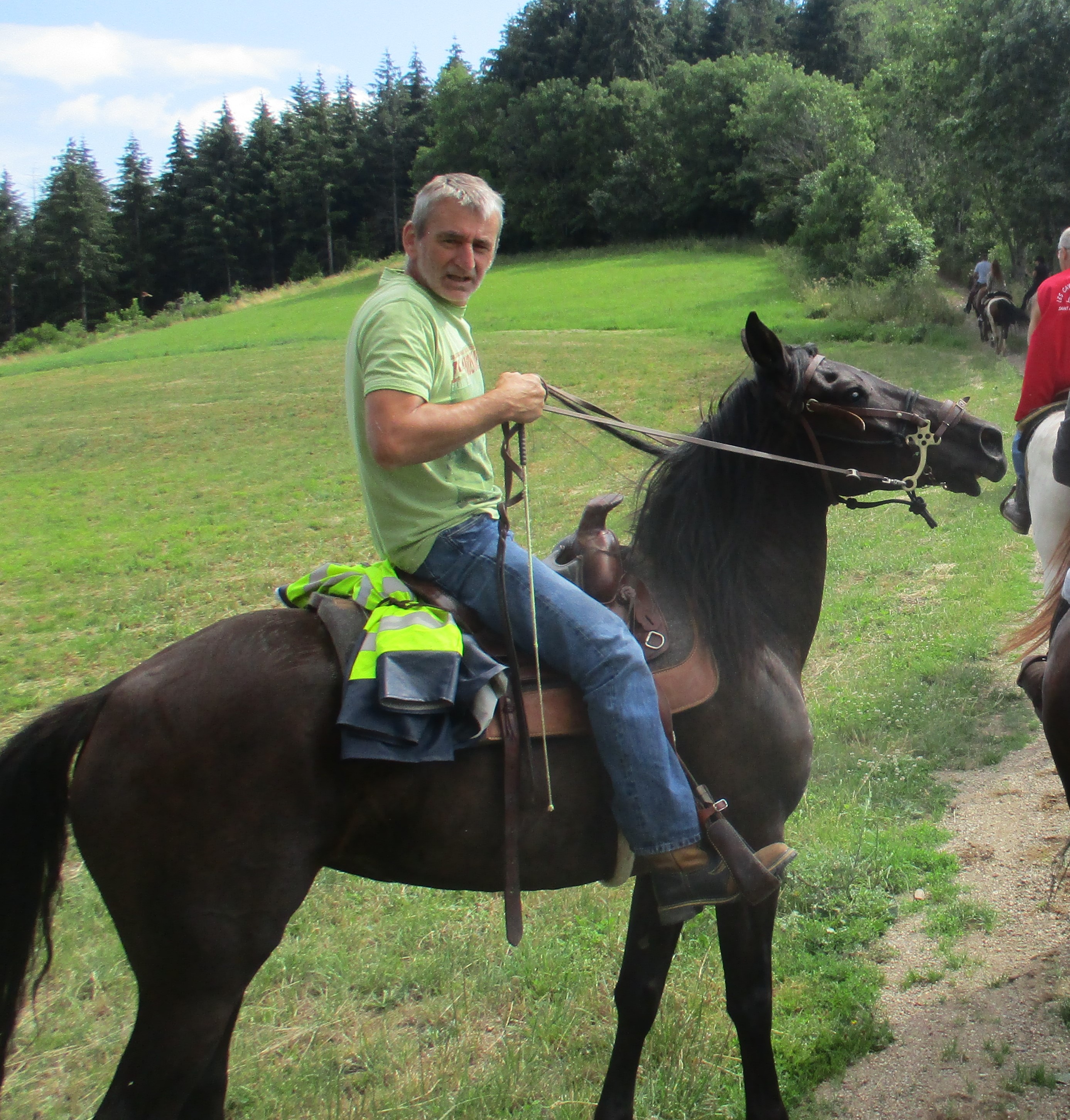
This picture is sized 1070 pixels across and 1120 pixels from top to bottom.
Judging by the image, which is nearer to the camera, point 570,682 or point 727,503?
point 570,682

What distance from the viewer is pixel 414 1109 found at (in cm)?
329

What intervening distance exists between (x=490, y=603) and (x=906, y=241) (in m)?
32.5

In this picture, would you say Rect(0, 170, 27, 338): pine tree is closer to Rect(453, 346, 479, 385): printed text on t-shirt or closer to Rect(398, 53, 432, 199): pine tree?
Rect(398, 53, 432, 199): pine tree

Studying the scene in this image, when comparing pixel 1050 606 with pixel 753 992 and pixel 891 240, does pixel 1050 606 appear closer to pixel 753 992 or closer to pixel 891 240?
pixel 753 992

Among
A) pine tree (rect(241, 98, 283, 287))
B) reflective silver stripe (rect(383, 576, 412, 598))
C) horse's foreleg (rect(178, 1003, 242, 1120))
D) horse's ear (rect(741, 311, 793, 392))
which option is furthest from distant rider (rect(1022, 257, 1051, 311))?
pine tree (rect(241, 98, 283, 287))

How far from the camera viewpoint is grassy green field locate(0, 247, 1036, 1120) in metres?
3.52

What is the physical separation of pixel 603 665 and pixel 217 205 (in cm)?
8753

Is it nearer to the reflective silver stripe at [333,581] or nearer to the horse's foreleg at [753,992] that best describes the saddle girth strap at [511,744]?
the reflective silver stripe at [333,581]

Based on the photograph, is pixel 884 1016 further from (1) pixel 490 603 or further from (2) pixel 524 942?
(1) pixel 490 603

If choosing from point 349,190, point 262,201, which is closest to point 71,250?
point 262,201

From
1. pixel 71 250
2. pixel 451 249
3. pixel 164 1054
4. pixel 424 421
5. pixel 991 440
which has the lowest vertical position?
pixel 164 1054

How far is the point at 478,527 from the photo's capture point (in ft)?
9.32

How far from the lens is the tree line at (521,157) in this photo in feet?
199

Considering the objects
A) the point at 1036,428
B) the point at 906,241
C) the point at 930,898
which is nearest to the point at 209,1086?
the point at 930,898
